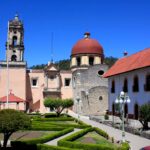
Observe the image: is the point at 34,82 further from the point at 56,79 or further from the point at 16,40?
the point at 16,40

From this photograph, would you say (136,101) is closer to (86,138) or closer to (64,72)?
(86,138)

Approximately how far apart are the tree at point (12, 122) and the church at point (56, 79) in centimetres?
3329

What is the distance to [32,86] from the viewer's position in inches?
2391

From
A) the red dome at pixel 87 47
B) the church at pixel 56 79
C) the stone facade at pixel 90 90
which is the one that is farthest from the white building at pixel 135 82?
the red dome at pixel 87 47

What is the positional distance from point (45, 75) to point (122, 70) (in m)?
22.8

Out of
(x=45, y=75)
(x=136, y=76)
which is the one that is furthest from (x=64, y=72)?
(x=136, y=76)

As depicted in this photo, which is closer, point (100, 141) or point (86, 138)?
point (100, 141)

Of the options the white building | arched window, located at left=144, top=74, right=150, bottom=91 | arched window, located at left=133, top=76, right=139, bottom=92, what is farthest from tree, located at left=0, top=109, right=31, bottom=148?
arched window, located at left=133, top=76, right=139, bottom=92

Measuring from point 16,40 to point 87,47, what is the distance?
504 inches

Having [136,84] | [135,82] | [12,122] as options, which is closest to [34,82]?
[135,82]

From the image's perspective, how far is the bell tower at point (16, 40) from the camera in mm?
57094

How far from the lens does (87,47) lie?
57219 millimetres

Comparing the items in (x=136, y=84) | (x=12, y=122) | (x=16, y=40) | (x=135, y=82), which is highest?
(x=16, y=40)

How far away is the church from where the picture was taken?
51.7m
